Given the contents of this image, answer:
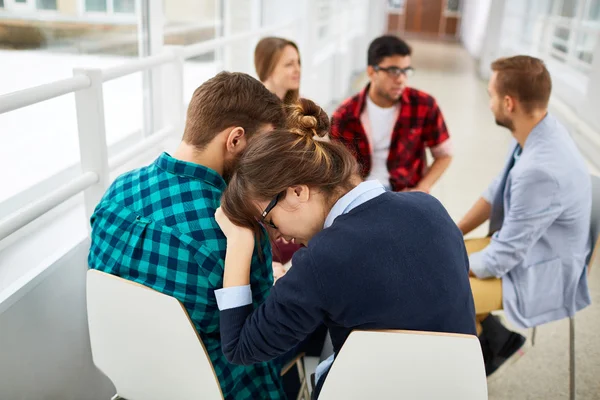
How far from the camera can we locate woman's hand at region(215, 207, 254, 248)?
44.8 inches

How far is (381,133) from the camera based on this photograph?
2670mm

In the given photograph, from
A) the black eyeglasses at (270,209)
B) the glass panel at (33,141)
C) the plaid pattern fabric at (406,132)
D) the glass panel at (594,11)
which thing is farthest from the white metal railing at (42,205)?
Result: the glass panel at (594,11)

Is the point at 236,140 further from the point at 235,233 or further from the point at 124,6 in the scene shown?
the point at 124,6

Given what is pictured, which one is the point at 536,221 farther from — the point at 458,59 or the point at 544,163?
the point at 458,59

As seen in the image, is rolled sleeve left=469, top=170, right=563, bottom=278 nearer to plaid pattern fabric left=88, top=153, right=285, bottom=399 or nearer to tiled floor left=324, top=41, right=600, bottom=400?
tiled floor left=324, top=41, right=600, bottom=400

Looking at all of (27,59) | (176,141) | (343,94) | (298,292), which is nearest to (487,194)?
(176,141)

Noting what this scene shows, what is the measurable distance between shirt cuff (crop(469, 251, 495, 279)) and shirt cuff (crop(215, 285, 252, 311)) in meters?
1.03

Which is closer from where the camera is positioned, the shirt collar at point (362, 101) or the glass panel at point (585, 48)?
the shirt collar at point (362, 101)

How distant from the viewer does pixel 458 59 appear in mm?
11914

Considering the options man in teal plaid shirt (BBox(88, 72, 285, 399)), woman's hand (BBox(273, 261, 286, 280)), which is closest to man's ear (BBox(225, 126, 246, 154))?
man in teal plaid shirt (BBox(88, 72, 285, 399))

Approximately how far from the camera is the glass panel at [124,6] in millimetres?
2600

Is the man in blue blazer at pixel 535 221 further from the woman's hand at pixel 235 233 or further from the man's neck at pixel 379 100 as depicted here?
the woman's hand at pixel 235 233

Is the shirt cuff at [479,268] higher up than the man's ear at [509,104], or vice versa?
the man's ear at [509,104]

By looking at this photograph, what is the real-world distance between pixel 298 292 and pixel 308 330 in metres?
0.10
